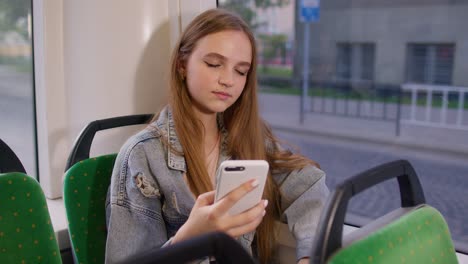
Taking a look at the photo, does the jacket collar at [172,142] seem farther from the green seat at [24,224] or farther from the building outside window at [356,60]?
the building outside window at [356,60]

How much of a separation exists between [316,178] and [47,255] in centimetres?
75

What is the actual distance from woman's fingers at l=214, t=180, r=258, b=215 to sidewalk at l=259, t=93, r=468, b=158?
62cm

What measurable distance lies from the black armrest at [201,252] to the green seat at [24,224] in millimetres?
712

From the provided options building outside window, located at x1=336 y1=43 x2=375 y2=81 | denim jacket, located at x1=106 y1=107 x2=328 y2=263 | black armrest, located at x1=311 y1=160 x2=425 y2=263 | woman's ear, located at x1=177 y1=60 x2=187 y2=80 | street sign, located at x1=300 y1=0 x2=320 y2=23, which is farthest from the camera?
building outside window, located at x1=336 y1=43 x2=375 y2=81

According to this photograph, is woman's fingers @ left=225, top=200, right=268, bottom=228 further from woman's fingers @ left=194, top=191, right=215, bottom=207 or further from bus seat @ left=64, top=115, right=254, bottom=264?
bus seat @ left=64, top=115, right=254, bottom=264

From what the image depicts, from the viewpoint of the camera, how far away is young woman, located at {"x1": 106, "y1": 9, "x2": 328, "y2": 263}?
4.36ft

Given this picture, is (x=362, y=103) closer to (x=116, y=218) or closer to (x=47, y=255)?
(x=116, y=218)

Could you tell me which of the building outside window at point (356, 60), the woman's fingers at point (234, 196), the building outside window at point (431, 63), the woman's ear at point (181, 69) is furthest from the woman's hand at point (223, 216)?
the building outside window at point (356, 60)

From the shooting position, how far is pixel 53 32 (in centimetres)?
189

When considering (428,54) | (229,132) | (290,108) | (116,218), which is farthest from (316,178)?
(290,108)

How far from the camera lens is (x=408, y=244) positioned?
91 cm

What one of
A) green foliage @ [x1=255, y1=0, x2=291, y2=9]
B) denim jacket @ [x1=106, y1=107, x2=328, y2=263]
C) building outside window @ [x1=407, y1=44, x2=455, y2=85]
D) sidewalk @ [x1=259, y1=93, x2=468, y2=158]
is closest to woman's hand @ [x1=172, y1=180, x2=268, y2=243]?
denim jacket @ [x1=106, y1=107, x2=328, y2=263]

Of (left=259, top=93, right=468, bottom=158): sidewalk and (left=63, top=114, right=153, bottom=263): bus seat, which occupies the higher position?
(left=259, top=93, right=468, bottom=158): sidewalk

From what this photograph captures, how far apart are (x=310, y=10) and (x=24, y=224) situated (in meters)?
1.26
